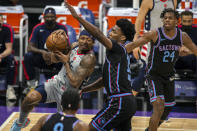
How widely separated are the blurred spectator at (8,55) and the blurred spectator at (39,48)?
270mm

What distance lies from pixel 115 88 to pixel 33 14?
8.48 metres

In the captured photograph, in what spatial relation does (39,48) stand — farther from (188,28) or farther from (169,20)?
(169,20)

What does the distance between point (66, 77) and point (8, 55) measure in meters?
3.48

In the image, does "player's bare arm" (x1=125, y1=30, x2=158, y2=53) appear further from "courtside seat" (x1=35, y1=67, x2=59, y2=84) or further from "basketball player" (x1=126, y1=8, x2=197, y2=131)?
"courtside seat" (x1=35, y1=67, x2=59, y2=84)

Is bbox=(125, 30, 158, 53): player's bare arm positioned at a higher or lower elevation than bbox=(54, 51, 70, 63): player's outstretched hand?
higher

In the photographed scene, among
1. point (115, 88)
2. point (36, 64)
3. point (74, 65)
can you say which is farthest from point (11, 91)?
point (115, 88)

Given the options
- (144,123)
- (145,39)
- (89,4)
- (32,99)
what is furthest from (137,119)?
(89,4)

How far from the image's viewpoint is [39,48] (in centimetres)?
964

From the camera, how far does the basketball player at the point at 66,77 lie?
6.04 m

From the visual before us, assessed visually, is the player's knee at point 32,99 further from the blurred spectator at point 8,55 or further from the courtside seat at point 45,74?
the courtside seat at point 45,74

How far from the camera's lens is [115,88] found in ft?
18.6

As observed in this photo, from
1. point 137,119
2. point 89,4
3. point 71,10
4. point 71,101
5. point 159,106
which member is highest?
point 71,10

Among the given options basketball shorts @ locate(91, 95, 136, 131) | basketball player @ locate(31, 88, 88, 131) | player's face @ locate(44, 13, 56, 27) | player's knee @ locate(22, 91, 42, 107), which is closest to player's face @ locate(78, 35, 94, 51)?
player's knee @ locate(22, 91, 42, 107)

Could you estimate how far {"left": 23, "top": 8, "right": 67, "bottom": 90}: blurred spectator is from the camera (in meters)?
9.50
